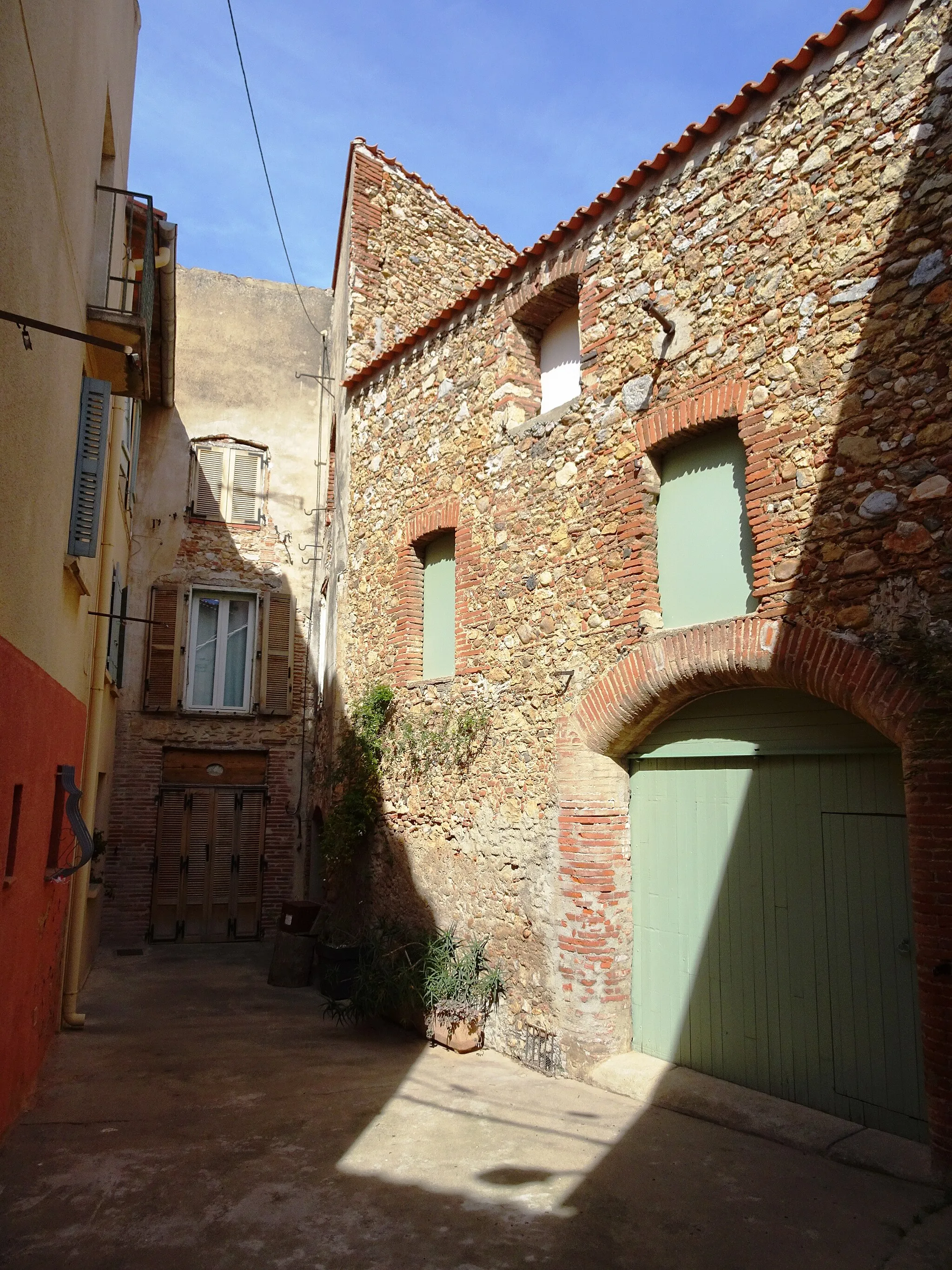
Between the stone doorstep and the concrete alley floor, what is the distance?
69mm

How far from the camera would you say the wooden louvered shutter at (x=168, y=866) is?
1151 centimetres

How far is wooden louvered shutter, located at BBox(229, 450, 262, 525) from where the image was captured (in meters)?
12.8

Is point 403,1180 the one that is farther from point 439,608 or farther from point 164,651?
point 164,651

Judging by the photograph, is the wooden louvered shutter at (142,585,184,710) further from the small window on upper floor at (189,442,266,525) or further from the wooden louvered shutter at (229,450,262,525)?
the wooden louvered shutter at (229,450,262,525)

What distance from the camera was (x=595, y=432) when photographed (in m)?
6.23

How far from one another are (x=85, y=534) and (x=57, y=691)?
0.97 meters

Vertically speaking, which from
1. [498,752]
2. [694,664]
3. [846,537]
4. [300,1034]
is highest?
[846,537]

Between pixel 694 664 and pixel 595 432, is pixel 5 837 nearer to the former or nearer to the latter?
pixel 694 664

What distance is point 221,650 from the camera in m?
12.4

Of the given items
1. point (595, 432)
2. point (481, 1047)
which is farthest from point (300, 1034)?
point (595, 432)

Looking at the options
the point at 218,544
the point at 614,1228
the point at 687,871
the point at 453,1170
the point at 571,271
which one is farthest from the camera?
the point at 218,544

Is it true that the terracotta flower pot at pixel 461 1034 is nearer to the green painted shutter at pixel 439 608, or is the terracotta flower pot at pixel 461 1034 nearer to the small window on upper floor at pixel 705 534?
the green painted shutter at pixel 439 608

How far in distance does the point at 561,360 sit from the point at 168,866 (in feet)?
28.3

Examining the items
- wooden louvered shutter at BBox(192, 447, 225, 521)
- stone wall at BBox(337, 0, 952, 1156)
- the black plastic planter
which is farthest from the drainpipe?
wooden louvered shutter at BBox(192, 447, 225, 521)
